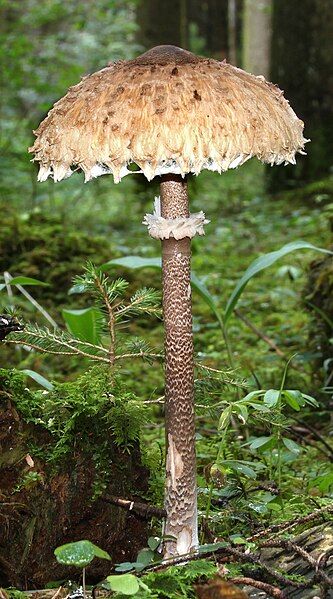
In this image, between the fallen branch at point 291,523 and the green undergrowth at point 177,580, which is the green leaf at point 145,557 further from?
the fallen branch at point 291,523

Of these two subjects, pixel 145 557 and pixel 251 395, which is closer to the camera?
pixel 145 557

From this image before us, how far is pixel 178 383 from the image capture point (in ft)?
8.41

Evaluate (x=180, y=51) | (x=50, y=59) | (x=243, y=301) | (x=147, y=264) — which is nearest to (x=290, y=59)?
(x=50, y=59)

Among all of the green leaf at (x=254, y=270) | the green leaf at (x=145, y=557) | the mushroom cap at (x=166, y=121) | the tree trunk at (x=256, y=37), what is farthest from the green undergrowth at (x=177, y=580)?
the tree trunk at (x=256, y=37)

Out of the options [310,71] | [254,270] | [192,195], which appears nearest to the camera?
[254,270]

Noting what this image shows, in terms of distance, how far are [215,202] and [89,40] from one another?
4906 mm

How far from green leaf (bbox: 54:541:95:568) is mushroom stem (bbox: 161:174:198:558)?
A: 620mm

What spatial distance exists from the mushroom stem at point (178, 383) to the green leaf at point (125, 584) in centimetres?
57

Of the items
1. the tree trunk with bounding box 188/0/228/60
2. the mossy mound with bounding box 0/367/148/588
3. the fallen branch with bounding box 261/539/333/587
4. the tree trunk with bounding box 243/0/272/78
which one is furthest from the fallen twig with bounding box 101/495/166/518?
the tree trunk with bounding box 188/0/228/60

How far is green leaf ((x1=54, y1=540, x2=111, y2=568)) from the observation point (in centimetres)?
194

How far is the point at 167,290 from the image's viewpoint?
2537 millimetres

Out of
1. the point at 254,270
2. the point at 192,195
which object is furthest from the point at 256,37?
the point at 254,270

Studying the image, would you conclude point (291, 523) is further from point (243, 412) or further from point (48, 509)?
point (48, 509)

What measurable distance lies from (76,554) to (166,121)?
4.32ft
